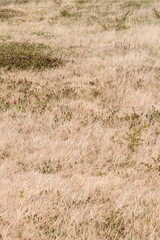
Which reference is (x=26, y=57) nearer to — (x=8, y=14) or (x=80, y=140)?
(x=80, y=140)

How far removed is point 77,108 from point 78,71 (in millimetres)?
3457

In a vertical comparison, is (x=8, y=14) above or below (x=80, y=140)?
above

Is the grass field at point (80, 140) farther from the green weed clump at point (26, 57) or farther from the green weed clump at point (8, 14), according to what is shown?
the green weed clump at point (8, 14)

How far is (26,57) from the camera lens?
37.9ft

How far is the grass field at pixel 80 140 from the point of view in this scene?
3418 millimetres

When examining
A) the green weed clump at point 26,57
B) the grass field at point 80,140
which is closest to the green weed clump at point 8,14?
the green weed clump at point 26,57

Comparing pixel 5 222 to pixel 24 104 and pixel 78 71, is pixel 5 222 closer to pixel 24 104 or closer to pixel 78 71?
pixel 24 104

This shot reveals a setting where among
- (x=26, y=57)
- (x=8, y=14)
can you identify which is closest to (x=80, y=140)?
(x=26, y=57)

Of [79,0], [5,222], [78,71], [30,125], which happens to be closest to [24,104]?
[30,125]

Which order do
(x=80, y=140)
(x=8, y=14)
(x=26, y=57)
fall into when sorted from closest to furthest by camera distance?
(x=80, y=140)
(x=26, y=57)
(x=8, y=14)

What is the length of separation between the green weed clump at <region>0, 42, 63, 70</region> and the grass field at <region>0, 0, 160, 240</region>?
41mm

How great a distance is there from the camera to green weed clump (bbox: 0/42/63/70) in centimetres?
1066

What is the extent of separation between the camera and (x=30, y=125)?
6.05 metres

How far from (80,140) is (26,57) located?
23.3 feet
